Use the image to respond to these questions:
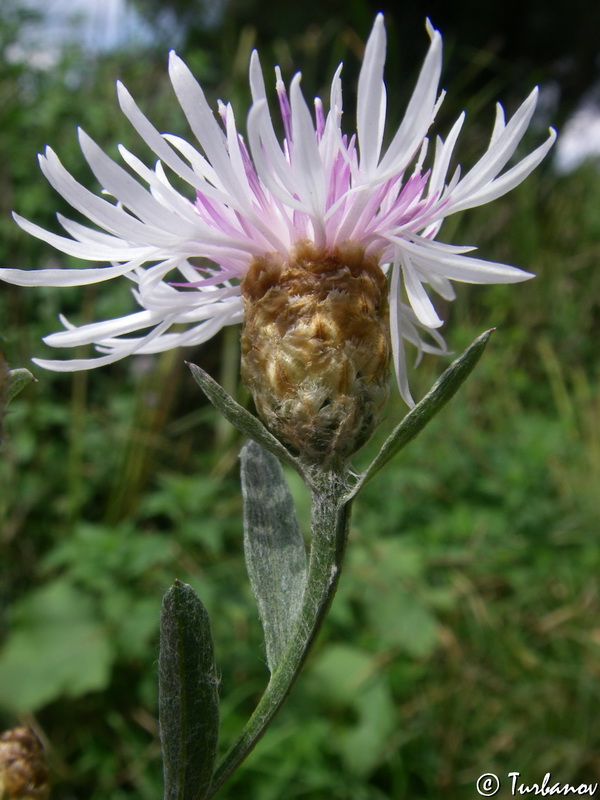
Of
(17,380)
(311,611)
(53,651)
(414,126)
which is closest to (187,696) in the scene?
(311,611)

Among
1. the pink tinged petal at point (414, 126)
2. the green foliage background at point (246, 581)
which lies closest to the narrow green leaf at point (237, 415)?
the pink tinged petal at point (414, 126)

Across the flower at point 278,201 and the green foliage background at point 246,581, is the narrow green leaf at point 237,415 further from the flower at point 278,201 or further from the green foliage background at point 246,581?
the green foliage background at point 246,581

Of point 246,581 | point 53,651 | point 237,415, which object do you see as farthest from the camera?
point 246,581

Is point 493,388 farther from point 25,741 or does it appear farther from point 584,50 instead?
point 584,50

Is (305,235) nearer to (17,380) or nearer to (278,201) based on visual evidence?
(278,201)

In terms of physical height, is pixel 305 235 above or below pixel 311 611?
above

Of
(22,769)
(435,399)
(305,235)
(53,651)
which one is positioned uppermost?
(305,235)
